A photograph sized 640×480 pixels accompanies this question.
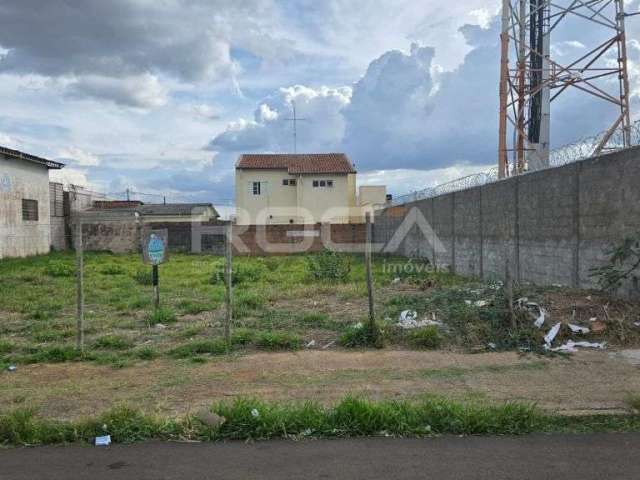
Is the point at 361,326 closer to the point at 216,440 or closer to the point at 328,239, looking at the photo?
the point at 216,440

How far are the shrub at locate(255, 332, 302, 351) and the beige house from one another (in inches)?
1232

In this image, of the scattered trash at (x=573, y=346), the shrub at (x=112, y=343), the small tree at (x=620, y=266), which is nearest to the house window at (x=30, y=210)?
the shrub at (x=112, y=343)

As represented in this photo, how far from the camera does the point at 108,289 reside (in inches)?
535

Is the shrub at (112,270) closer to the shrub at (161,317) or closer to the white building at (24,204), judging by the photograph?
the white building at (24,204)

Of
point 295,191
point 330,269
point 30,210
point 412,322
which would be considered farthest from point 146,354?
point 295,191

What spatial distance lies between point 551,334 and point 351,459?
407cm

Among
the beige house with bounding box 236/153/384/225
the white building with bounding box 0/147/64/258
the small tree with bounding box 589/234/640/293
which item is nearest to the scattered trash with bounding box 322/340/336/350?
the small tree with bounding box 589/234/640/293

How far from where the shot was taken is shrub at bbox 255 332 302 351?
6.91 m

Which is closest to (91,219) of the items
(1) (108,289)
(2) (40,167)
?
(2) (40,167)

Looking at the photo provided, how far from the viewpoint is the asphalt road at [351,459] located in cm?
346

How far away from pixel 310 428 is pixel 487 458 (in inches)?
49.2

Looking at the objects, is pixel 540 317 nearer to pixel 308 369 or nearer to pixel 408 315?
pixel 408 315

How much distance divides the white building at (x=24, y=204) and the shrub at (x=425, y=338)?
66.3ft

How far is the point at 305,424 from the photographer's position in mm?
4180
